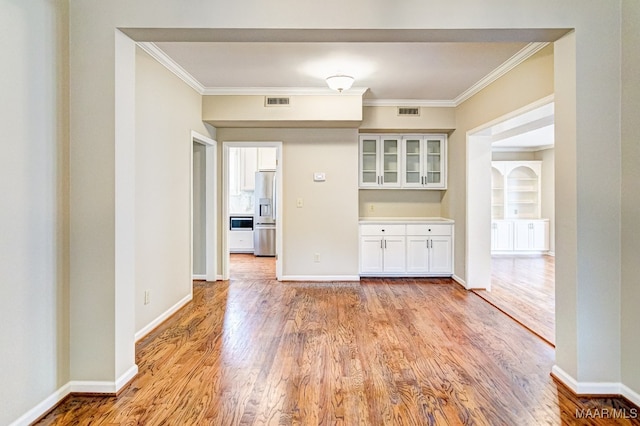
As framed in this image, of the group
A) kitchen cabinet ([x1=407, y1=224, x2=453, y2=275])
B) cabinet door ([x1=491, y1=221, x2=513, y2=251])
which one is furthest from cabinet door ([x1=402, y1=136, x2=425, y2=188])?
cabinet door ([x1=491, y1=221, x2=513, y2=251])

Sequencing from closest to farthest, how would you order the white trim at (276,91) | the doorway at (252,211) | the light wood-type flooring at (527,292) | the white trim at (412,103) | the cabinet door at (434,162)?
the light wood-type flooring at (527,292) < the white trim at (276,91) < the white trim at (412,103) < the cabinet door at (434,162) < the doorway at (252,211)

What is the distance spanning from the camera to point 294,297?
4.38m

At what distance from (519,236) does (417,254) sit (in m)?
3.69

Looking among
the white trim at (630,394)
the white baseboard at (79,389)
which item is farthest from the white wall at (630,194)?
the white baseboard at (79,389)

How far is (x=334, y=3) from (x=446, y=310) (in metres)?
3.19

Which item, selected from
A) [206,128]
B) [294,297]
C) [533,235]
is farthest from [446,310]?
[533,235]

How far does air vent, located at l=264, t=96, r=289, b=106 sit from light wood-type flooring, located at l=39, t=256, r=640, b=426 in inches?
98.9

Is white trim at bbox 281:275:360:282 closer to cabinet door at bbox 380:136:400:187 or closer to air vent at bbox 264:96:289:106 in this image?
cabinet door at bbox 380:136:400:187

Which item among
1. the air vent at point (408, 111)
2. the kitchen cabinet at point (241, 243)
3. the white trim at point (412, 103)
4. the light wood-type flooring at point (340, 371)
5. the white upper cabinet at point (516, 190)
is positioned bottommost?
the light wood-type flooring at point (340, 371)

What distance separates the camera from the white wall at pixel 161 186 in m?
3.11

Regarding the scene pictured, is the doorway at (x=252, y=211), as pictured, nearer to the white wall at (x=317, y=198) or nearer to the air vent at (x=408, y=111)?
the white wall at (x=317, y=198)

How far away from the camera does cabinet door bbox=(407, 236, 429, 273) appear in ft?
17.5

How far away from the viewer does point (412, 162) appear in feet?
18.3

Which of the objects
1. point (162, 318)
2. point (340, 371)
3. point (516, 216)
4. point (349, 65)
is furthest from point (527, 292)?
point (162, 318)
